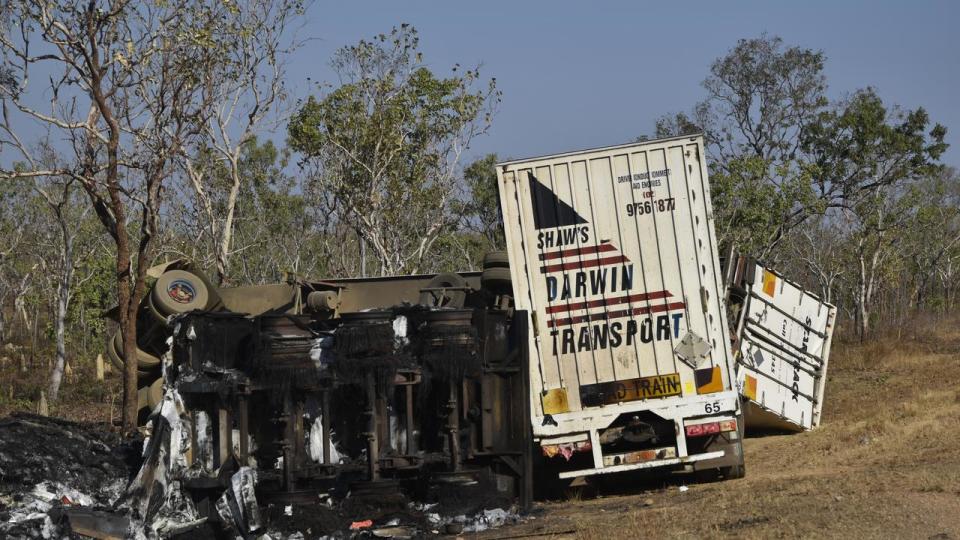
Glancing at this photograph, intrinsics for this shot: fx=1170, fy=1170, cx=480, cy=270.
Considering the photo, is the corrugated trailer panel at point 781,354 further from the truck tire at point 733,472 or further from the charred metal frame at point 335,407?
the charred metal frame at point 335,407

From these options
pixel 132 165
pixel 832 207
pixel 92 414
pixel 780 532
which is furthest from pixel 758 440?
pixel 832 207

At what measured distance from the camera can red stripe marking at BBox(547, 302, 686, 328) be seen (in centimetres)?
1104

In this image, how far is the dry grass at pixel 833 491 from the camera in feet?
26.9

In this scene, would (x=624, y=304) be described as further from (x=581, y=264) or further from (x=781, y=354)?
(x=781, y=354)

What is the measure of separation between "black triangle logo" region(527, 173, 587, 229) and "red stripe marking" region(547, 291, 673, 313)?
2.53ft

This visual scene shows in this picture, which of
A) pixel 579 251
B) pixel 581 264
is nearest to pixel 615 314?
pixel 581 264

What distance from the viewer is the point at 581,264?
11.1 m

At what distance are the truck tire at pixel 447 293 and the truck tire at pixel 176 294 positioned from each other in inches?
102

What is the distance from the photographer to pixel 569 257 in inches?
439

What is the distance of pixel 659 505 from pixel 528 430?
134 centimetres

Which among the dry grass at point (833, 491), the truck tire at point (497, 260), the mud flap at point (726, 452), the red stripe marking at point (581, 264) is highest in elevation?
the truck tire at point (497, 260)

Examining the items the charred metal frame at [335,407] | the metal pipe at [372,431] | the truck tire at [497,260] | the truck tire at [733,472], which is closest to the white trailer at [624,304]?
the truck tire at [733,472]

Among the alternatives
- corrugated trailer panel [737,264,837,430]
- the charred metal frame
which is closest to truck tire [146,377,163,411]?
the charred metal frame

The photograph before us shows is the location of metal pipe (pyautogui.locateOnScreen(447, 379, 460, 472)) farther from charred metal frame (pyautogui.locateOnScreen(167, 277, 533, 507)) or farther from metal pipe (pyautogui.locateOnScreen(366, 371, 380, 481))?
metal pipe (pyautogui.locateOnScreen(366, 371, 380, 481))
